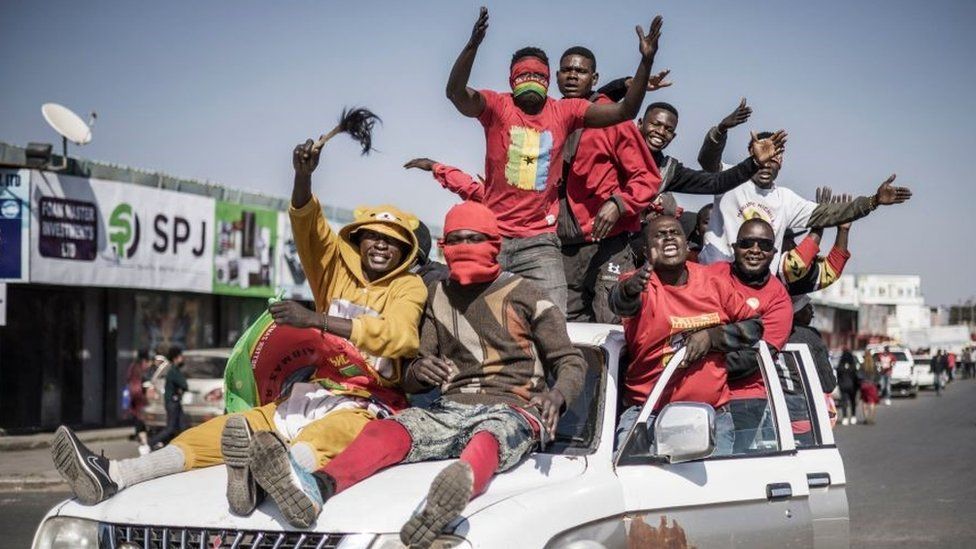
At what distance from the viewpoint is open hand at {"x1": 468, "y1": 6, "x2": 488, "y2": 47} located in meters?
5.43

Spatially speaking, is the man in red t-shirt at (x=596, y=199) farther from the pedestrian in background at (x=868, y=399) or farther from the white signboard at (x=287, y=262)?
the pedestrian in background at (x=868, y=399)

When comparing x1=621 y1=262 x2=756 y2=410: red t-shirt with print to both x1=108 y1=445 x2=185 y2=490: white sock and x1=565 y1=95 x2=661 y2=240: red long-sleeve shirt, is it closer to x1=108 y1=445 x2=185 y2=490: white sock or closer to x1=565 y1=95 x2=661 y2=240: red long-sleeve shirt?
x1=565 y1=95 x2=661 y2=240: red long-sleeve shirt

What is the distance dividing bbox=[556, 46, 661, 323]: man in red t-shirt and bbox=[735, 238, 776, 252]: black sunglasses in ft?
2.43

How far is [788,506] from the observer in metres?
4.92

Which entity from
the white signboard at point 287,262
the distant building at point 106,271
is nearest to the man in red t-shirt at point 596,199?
the distant building at point 106,271

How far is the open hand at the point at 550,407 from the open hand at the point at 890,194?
3064 mm

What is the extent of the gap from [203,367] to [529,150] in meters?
15.7

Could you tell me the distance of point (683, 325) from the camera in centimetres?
527

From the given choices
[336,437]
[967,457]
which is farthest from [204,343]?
[336,437]

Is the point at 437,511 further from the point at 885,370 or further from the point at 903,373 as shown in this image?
the point at 903,373

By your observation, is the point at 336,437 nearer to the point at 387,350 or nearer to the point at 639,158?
the point at 387,350

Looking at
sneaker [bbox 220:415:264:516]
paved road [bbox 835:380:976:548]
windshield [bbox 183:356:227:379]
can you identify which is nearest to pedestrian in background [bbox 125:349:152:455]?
Result: windshield [bbox 183:356:227:379]

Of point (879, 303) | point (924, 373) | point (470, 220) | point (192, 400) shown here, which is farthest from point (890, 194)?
point (879, 303)

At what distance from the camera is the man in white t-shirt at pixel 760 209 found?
22.9 ft
